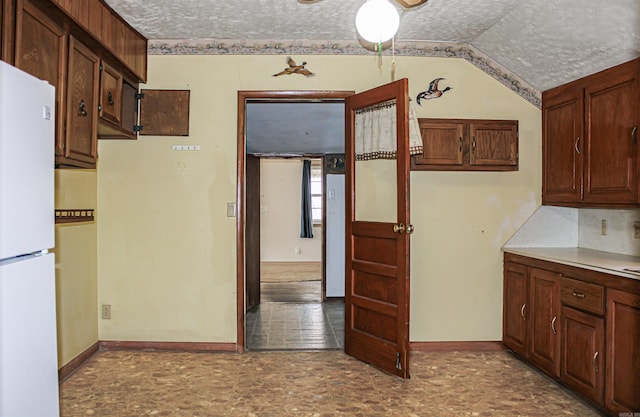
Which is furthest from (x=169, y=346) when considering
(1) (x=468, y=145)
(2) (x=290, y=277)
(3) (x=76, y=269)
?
(2) (x=290, y=277)

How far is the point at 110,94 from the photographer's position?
314 cm

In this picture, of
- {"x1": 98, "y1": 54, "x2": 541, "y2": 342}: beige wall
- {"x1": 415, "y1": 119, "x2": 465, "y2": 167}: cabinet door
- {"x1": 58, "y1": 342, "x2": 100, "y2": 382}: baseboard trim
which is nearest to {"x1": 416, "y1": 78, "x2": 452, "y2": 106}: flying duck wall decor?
{"x1": 98, "y1": 54, "x2": 541, "y2": 342}: beige wall

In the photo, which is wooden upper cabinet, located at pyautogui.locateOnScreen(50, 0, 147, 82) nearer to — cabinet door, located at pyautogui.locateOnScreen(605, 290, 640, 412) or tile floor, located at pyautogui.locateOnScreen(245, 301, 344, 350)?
tile floor, located at pyautogui.locateOnScreen(245, 301, 344, 350)

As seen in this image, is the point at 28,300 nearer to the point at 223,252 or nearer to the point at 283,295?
the point at 223,252

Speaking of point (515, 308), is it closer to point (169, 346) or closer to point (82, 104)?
point (169, 346)

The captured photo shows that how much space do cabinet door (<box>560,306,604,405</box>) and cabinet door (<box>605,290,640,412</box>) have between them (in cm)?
7

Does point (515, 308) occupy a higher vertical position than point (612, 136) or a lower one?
lower

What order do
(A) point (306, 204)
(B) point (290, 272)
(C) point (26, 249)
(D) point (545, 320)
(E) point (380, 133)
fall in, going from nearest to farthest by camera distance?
(C) point (26, 249) < (D) point (545, 320) < (E) point (380, 133) < (B) point (290, 272) < (A) point (306, 204)

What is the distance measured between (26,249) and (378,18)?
5.91 ft

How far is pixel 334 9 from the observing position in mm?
3113

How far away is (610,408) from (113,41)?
359cm

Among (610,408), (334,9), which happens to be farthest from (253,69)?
(610,408)

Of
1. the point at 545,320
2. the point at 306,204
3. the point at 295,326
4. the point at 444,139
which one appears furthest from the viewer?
the point at 306,204

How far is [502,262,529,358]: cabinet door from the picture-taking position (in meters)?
3.41
